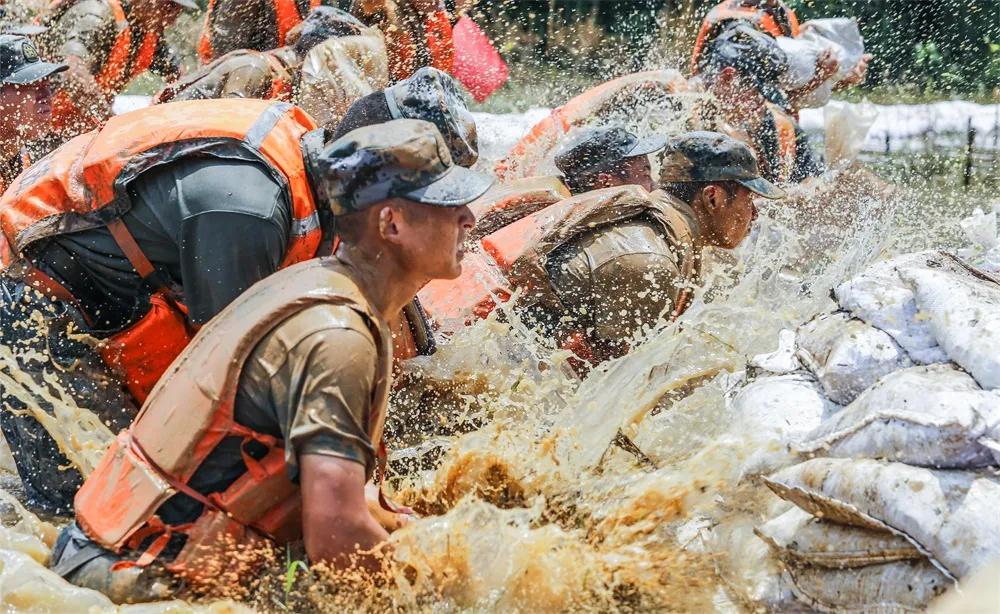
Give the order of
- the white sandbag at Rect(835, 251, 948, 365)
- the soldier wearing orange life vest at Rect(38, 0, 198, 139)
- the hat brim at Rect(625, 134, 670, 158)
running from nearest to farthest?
the white sandbag at Rect(835, 251, 948, 365), the hat brim at Rect(625, 134, 670, 158), the soldier wearing orange life vest at Rect(38, 0, 198, 139)

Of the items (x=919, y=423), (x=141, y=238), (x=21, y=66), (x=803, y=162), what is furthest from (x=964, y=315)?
(x=803, y=162)

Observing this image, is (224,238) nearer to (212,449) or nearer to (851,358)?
(212,449)

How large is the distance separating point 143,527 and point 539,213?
2151 millimetres

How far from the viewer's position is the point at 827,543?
296cm

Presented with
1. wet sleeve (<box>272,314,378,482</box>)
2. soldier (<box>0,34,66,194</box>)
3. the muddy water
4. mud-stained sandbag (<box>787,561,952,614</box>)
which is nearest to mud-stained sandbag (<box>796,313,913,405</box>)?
the muddy water

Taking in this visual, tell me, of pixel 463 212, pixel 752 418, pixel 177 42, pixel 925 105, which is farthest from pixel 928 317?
pixel 925 105

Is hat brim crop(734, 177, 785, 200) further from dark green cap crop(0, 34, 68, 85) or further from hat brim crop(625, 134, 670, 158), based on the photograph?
dark green cap crop(0, 34, 68, 85)

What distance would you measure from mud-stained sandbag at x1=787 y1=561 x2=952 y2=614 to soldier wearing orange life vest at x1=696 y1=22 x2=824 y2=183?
4126mm

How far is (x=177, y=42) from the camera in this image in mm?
9141

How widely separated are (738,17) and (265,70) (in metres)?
3.02

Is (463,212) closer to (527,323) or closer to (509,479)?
(509,479)

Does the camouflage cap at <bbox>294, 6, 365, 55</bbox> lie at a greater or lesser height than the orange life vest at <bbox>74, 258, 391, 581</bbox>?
lesser

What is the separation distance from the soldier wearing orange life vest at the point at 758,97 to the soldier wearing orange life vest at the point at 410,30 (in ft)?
4.74

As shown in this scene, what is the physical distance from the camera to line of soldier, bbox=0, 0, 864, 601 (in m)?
2.62
